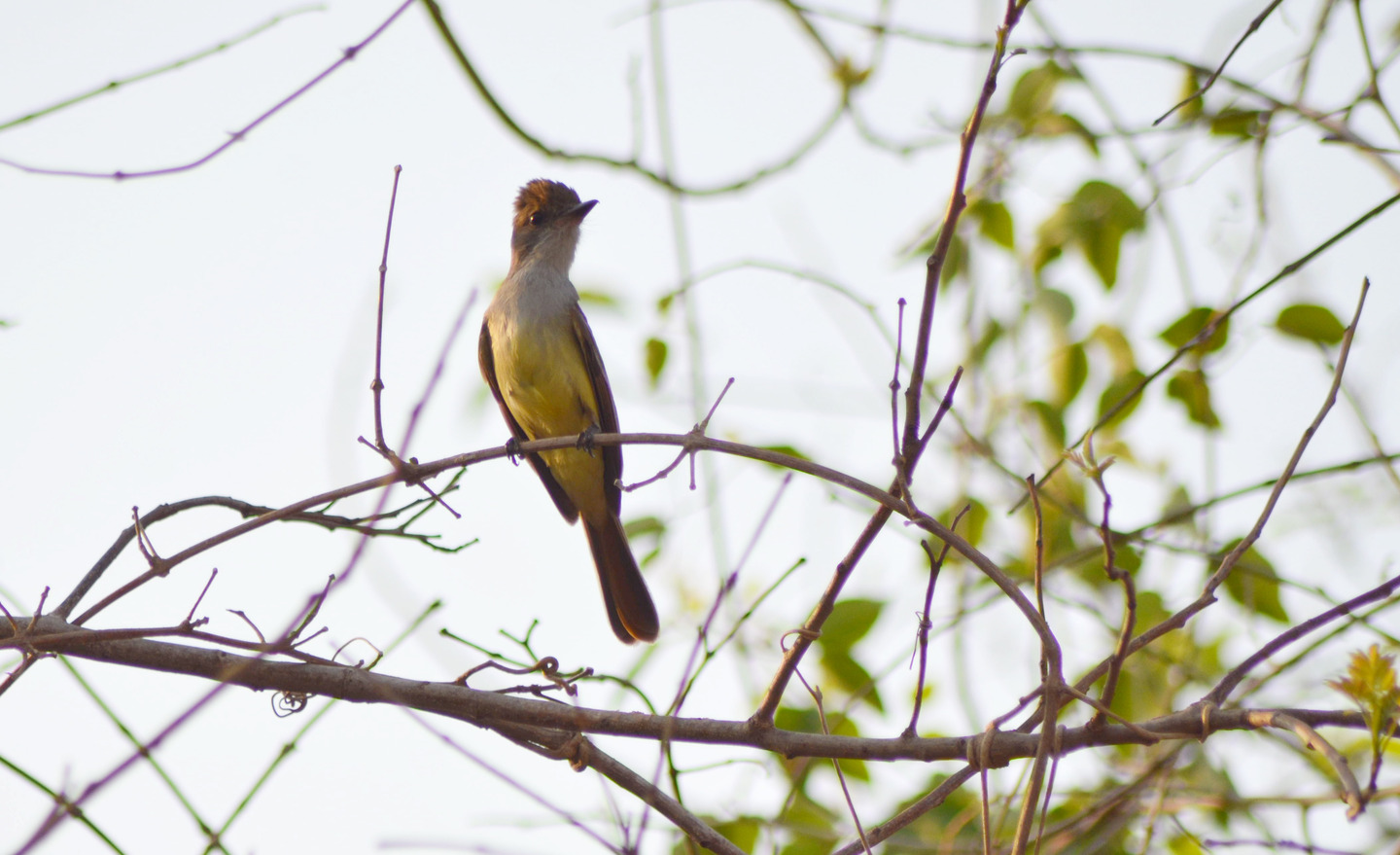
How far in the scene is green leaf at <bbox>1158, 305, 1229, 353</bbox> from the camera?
3.25 meters

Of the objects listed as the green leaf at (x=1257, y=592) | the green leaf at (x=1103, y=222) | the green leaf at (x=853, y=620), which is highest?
the green leaf at (x=1103, y=222)

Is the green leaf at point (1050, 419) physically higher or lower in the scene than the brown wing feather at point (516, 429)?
lower

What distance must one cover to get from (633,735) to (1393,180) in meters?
2.55

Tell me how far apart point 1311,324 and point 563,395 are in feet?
9.42

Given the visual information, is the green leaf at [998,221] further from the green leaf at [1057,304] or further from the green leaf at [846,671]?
the green leaf at [846,671]

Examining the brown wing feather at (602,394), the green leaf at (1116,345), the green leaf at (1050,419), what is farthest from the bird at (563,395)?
the green leaf at (1116,345)

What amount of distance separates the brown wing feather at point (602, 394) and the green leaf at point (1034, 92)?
2.07 meters

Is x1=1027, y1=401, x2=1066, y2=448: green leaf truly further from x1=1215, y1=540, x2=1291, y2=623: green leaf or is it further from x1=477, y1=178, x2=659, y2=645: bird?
x1=477, y1=178, x2=659, y2=645: bird

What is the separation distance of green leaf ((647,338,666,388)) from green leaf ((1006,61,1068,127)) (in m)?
1.38

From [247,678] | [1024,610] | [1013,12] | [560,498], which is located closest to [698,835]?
[1024,610]

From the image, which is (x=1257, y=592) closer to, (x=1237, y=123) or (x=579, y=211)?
(x=1237, y=123)

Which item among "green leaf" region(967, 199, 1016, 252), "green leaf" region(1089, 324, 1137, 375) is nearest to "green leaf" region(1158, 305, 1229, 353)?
"green leaf" region(1089, 324, 1137, 375)

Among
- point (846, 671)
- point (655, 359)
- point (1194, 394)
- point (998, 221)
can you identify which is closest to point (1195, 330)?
point (1194, 394)

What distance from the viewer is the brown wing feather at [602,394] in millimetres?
5184
